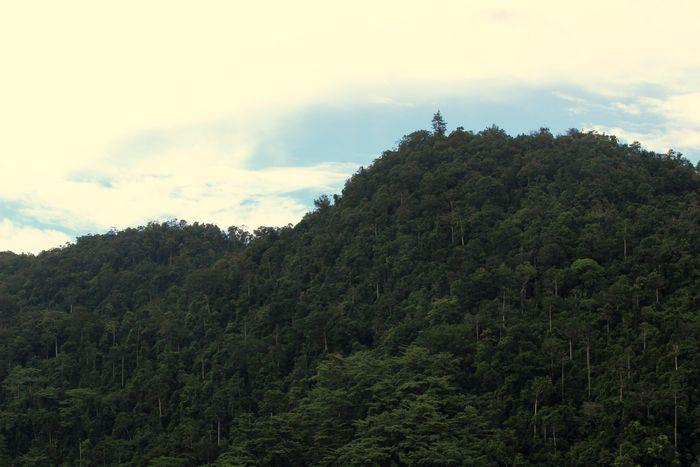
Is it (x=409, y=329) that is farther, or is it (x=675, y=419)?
(x=409, y=329)

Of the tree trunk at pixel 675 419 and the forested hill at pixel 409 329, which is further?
the forested hill at pixel 409 329

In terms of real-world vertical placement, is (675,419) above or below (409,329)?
below

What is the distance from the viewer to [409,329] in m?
39.0

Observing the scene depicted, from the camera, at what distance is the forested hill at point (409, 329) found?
3120 cm

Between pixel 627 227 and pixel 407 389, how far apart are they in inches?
498

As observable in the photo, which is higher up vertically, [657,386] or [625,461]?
[657,386]

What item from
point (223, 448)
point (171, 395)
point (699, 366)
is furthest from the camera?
point (171, 395)

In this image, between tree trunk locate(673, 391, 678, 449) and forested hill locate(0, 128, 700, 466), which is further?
forested hill locate(0, 128, 700, 466)

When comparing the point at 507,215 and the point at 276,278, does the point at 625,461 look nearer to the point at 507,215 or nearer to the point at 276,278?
the point at 507,215

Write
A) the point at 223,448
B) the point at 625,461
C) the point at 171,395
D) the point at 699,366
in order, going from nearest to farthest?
the point at 625,461 < the point at 699,366 < the point at 223,448 < the point at 171,395

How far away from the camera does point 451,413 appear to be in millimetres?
33594

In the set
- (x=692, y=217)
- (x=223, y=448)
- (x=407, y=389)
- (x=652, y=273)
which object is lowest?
(x=223, y=448)

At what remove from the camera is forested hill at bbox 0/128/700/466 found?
31.2 m

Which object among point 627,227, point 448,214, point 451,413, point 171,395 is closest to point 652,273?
point 627,227
